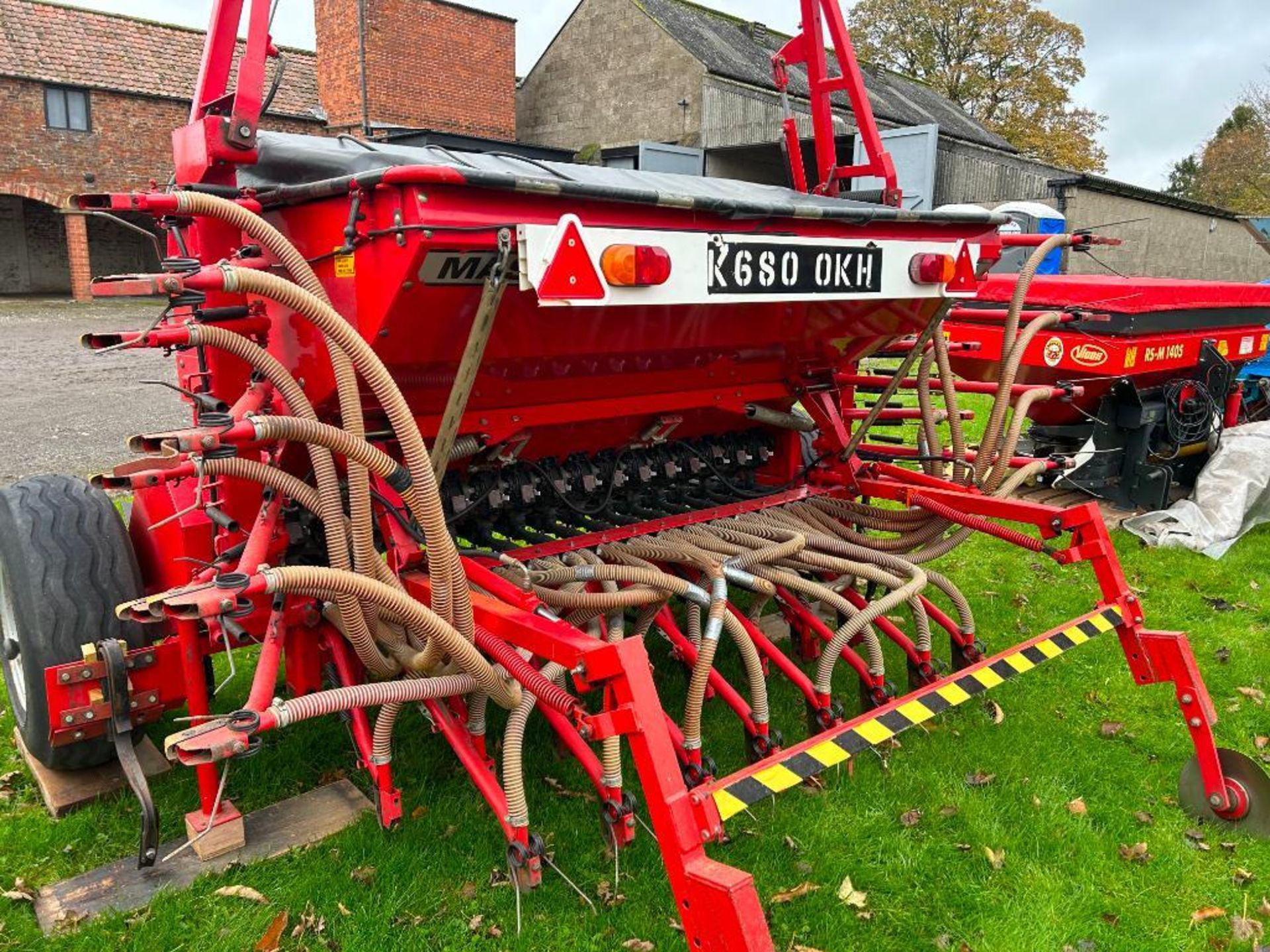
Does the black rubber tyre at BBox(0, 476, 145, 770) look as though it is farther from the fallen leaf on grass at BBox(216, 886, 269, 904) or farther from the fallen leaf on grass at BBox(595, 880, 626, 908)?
the fallen leaf on grass at BBox(595, 880, 626, 908)

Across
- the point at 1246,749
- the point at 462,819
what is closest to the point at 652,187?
the point at 462,819

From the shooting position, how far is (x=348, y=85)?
2181 centimetres

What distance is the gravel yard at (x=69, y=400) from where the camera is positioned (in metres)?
7.74

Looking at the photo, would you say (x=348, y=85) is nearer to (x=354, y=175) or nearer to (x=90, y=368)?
(x=90, y=368)

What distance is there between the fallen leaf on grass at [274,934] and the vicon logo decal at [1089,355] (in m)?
5.00

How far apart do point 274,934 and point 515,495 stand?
1509 mm

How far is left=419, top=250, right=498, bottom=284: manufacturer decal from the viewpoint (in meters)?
2.22

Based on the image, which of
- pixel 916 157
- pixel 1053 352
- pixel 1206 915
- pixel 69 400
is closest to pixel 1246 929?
pixel 1206 915

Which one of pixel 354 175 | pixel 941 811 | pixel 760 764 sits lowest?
pixel 941 811

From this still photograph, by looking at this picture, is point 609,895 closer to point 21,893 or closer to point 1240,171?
point 21,893

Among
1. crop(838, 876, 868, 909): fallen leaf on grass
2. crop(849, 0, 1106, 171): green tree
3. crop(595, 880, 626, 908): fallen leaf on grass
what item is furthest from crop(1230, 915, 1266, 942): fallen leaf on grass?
crop(849, 0, 1106, 171): green tree

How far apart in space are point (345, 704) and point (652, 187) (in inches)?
69.3

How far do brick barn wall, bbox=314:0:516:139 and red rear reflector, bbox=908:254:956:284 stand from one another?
20224 millimetres

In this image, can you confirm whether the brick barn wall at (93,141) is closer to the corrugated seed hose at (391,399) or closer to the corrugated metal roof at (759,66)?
the corrugated metal roof at (759,66)
